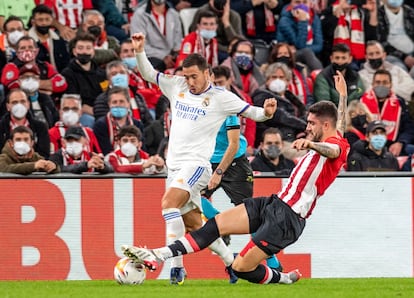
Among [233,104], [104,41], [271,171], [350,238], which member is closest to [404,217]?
[350,238]

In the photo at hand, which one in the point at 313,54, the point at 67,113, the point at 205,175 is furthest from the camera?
the point at 313,54

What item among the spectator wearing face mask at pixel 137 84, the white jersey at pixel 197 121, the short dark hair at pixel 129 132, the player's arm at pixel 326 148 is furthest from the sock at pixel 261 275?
the spectator wearing face mask at pixel 137 84

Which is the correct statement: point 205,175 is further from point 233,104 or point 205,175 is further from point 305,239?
point 305,239

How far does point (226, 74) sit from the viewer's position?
15750 mm

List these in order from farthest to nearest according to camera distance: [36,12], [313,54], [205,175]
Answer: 1. [313,54]
2. [36,12]
3. [205,175]

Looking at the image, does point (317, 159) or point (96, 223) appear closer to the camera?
point (317, 159)

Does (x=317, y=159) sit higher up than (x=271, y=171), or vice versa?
(x=317, y=159)

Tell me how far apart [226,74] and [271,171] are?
4.47 feet

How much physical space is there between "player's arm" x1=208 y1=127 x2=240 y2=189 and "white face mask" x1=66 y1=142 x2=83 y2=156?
347cm

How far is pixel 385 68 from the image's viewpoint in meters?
19.8

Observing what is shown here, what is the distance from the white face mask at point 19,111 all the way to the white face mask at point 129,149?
4.91 ft

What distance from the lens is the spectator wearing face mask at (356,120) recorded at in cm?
1789

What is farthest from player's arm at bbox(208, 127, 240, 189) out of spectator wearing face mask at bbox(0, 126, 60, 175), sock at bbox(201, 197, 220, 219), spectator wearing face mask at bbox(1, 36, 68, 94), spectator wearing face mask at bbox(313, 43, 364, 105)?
spectator wearing face mask at bbox(313, 43, 364, 105)

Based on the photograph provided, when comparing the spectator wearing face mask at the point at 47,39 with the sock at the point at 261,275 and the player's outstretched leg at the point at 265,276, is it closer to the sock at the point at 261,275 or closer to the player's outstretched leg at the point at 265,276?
the player's outstretched leg at the point at 265,276
